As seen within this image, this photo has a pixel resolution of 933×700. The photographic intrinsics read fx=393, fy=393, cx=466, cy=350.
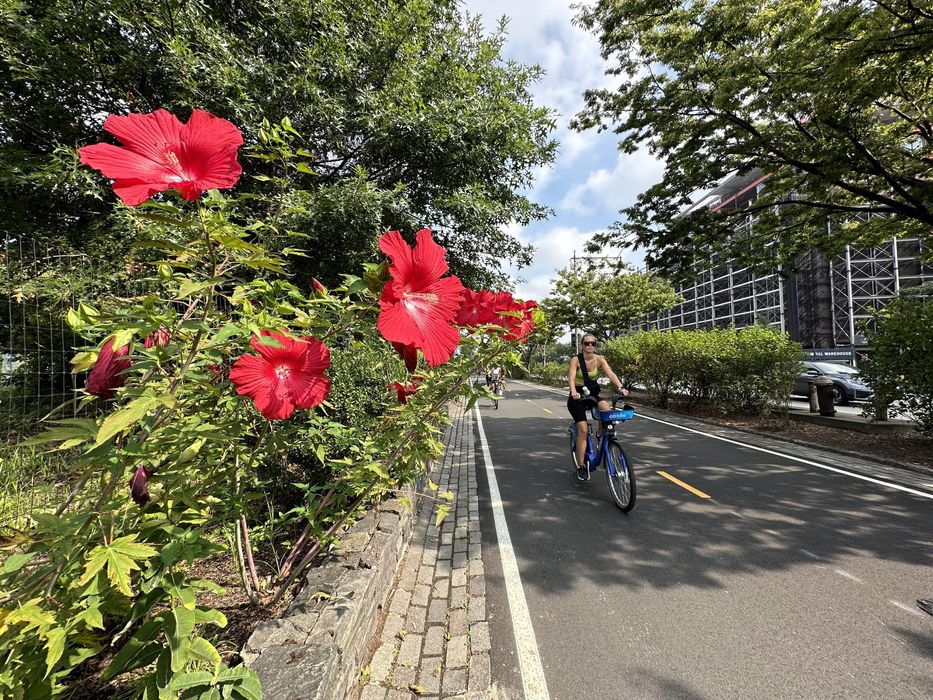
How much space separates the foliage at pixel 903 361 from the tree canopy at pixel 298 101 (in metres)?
6.65

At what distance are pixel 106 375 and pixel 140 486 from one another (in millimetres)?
362

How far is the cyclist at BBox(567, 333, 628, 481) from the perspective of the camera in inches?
188

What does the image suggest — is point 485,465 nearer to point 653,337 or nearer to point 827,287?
point 653,337

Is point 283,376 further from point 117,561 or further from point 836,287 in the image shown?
point 836,287

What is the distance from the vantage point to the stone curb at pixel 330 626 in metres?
1.44

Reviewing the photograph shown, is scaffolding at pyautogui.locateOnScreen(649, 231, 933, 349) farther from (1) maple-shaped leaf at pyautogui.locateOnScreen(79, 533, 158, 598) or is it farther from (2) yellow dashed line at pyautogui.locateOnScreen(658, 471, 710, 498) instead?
(1) maple-shaped leaf at pyautogui.locateOnScreen(79, 533, 158, 598)

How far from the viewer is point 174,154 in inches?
37.2

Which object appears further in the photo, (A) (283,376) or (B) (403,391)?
(B) (403,391)

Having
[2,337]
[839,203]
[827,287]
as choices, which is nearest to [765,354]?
[839,203]

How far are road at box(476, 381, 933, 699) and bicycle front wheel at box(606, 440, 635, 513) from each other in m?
0.13

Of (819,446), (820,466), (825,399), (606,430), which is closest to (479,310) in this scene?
(606,430)

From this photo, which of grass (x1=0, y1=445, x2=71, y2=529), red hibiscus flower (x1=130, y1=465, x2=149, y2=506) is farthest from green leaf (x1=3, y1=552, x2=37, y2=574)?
grass (x1=0, y1=445, x2=71, y2=529)

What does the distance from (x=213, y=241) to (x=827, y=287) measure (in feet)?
163

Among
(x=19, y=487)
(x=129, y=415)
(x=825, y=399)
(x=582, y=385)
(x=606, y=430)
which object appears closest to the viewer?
(x=129, y=415)
